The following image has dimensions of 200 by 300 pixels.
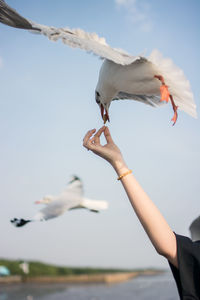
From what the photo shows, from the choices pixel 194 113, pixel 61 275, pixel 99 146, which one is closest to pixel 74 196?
pixel 194 113

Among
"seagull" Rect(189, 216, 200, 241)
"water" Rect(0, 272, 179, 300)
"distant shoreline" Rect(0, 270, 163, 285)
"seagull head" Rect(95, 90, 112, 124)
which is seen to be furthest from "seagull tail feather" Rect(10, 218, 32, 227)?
"distant shoreline" Rect(0, 270, 163, 285)

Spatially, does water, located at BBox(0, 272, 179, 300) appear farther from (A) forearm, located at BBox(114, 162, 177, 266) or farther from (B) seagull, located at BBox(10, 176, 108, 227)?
(A) forearm, located at BBox(114, 162, 177, 266)

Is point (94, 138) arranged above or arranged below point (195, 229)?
above

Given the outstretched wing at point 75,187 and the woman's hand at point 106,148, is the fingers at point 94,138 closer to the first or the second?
the woman's hand at point 106,148

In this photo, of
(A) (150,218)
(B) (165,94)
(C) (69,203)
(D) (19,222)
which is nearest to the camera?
(A) (150,218)

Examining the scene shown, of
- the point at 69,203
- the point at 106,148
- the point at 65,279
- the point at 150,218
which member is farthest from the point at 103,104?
the point at 65,279

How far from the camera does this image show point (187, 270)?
1.12m

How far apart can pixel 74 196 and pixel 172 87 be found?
3105mm

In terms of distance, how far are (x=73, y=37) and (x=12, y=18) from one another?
1.46ft

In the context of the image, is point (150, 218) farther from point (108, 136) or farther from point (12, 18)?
point (12, 18)

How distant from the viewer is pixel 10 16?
1839mm

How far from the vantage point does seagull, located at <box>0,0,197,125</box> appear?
1539mm

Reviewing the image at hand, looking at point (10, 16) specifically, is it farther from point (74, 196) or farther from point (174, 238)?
point (74, 196)

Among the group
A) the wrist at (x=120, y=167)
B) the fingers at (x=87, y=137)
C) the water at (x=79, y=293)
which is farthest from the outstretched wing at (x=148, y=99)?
the water at (x=79, y=293)
